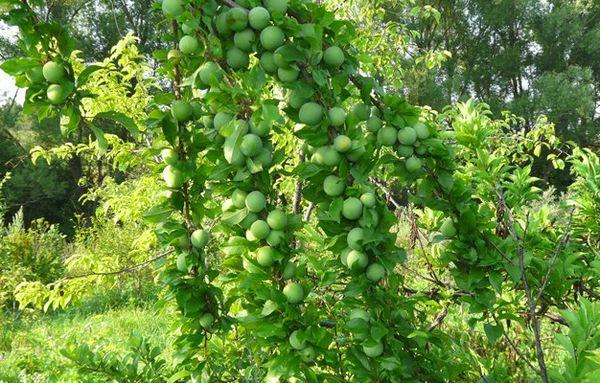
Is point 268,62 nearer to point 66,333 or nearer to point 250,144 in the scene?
point 250,144

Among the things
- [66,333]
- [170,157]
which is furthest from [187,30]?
[66,333]

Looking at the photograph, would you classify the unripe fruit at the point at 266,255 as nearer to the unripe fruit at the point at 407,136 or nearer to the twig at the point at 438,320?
the unripe fruit at the point at 407,136

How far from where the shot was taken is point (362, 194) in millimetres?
895

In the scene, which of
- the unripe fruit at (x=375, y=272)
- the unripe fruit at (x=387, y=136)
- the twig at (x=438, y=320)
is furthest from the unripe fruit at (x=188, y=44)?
the twig at (x=438, y=320)

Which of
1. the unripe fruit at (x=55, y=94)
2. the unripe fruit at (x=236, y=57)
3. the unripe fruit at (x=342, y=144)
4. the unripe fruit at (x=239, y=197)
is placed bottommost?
the unripe fruit at (x=239, y=197)

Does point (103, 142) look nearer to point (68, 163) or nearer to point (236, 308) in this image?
point (236, 308)

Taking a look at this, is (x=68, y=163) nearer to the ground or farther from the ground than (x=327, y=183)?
nearer to the ground

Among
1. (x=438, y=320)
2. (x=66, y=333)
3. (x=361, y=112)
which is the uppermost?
(x=361, y=112)

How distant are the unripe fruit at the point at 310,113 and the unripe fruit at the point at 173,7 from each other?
0.92 feet

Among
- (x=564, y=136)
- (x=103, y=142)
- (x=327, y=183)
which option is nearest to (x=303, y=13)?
(x=327, y=183)

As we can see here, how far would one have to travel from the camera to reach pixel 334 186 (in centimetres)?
89

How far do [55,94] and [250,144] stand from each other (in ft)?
1.10

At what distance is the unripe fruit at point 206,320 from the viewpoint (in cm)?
101

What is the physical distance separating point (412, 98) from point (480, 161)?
1457cm
